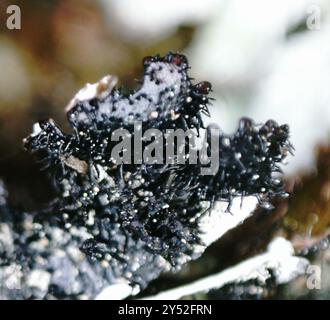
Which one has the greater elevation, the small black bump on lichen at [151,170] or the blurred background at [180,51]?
the blurred background at [180,51]

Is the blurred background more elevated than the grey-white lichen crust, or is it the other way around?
the blurred background

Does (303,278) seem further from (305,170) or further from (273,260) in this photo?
(305,170)

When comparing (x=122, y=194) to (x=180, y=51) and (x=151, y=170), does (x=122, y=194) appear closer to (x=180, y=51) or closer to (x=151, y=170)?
(x=151, y=170)

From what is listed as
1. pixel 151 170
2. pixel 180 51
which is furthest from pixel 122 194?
pixel 180 51
